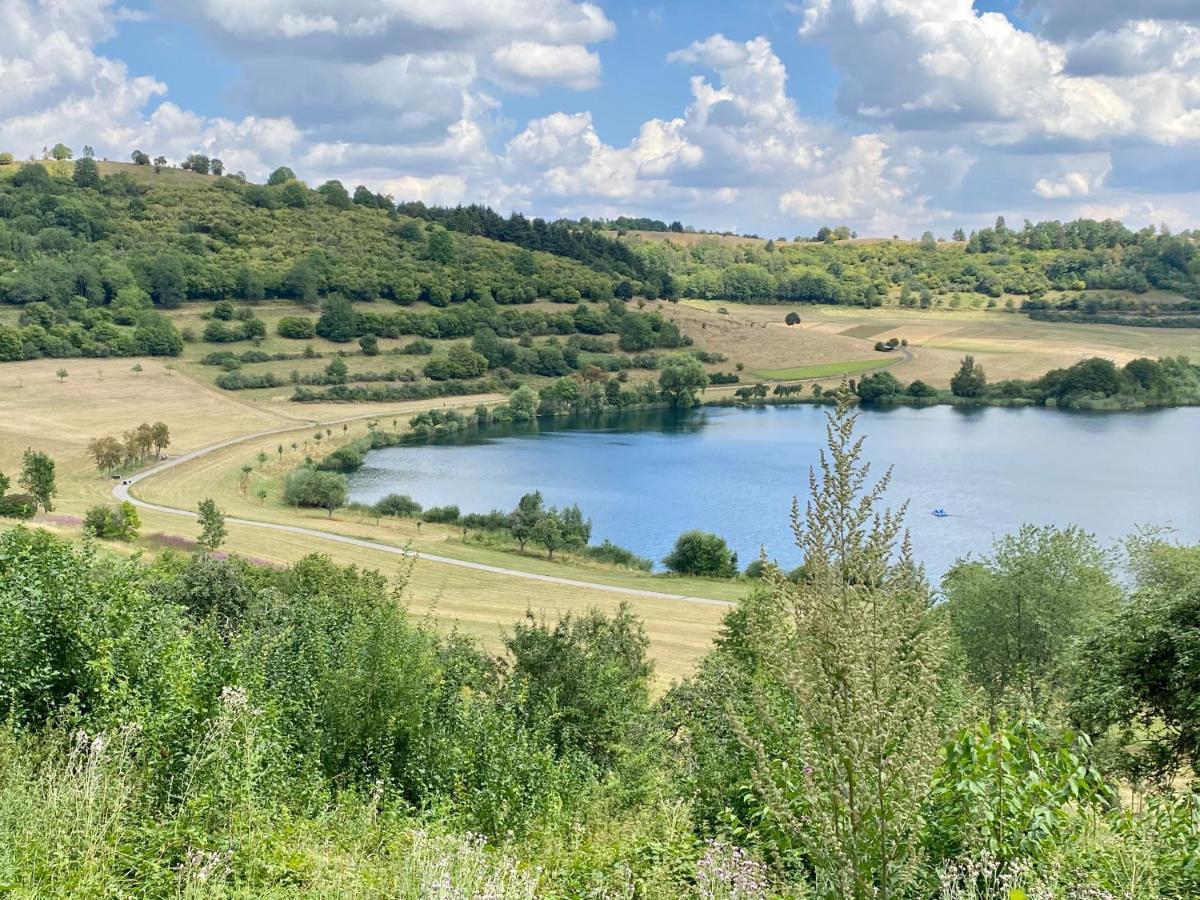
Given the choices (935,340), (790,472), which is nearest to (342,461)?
(790,472)

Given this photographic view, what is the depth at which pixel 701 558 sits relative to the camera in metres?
42.8

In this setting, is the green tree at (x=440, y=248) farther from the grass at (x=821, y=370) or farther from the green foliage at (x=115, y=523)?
the green foliage at (x=115, y=523)

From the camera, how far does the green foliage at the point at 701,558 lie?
4266cm

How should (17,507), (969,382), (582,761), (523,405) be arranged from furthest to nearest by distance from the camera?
1. (969,382)
2. (523,405)
3. (17,507)
4. (582,761)

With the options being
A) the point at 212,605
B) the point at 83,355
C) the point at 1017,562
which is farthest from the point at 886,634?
the point at 83,355

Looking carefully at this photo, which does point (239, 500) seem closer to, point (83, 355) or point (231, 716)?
point (83, 355)

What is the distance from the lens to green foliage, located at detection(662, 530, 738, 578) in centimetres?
4266

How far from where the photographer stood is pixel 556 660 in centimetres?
1450

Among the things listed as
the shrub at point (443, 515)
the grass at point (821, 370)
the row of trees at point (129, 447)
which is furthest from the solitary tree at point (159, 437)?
the grass at point (821, 370)

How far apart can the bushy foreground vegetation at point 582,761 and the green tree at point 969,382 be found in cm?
9050

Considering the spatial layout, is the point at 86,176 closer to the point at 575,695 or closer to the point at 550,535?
the point at 550,535

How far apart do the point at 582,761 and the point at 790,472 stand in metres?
56.2

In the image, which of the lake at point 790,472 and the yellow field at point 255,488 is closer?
the yellow field at point 255,488

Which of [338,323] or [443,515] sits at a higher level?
[338,323]
